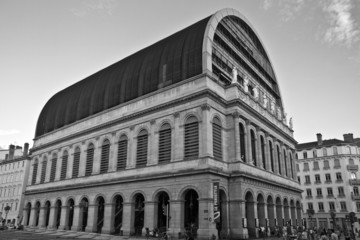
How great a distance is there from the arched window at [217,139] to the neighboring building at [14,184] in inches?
2050

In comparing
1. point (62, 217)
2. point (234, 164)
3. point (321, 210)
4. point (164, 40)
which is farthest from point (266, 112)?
point (321, 210)

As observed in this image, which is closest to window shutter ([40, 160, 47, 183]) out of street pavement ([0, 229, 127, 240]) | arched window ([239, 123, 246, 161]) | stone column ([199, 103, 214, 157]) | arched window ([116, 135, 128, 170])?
street pavement ([0, 229, 127, 240])

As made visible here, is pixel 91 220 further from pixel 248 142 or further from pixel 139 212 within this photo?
pixel 248 142

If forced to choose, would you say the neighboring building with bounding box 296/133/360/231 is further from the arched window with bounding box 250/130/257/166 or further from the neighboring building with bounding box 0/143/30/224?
the neighboring building with bounding box 0/143/30/224

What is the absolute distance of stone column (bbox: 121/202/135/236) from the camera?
132 ft

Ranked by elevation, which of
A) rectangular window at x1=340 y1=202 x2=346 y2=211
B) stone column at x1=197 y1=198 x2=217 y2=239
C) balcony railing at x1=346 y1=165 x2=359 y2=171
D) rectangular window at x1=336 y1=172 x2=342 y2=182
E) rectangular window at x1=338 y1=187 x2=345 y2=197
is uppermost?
balcony railing at x1=346 y1=165 x2=359 y2=171

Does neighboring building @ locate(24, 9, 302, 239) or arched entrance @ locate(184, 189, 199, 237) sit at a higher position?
neighboring building @ locate(24, 9, 302, 239)

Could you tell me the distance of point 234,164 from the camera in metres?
38.3

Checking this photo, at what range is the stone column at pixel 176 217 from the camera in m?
34.7

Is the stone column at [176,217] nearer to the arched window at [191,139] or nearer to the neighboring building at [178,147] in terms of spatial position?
the neighboring building at [178,147]

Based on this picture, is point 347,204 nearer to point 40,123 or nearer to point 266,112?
point 266,112

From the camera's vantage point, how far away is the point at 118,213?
145 feet

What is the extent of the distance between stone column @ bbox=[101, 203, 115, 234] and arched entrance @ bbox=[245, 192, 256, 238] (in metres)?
17.3

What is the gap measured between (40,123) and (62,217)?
2421 centimetres
